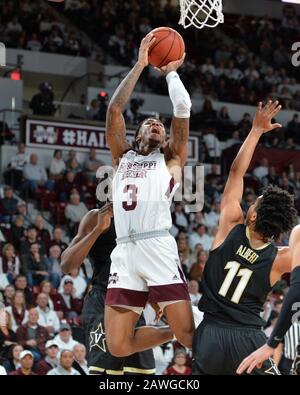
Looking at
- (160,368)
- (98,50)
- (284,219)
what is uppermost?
(98,50)

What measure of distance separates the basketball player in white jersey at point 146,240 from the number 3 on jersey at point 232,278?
524 millimetres

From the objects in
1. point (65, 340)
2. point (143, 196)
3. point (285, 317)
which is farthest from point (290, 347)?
point (285, 317)

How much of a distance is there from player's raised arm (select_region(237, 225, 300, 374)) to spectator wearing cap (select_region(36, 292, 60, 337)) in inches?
269

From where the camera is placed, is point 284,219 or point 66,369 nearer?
point 284,219

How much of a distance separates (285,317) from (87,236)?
234cm

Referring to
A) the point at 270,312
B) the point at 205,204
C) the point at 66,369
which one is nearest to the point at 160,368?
the point at 66,369

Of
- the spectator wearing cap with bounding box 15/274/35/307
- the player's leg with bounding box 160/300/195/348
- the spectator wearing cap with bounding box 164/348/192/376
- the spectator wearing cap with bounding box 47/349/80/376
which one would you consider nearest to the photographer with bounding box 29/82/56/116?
the spectator wearing cap with bounding box 15/274/35/307

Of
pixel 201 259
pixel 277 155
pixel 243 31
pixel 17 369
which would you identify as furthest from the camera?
pixel 243 31

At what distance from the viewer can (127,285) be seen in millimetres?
5879

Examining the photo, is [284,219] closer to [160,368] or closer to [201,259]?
[160,368]

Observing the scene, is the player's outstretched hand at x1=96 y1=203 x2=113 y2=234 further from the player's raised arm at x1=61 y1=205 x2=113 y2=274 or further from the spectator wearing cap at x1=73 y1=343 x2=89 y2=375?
the spectator wearing cap at x1=73 y1=343 x2=89 y2=375

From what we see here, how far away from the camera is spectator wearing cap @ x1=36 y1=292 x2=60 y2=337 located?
37.1 feet

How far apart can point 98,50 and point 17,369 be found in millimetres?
11935

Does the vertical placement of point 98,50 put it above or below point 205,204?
above
